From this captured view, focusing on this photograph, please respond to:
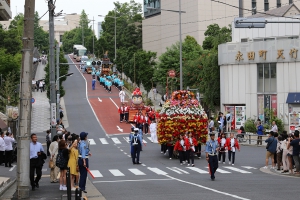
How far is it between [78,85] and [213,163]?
239ft

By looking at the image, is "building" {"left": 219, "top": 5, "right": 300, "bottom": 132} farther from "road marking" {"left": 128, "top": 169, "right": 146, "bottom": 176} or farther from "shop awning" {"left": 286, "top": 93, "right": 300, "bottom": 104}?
"road marking" {"left": 128, "top": 169, "right": 146, "bottom": 176}

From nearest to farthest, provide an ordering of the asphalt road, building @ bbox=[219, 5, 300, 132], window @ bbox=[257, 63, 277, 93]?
the asphalt road, building @ bbox=[219, 5, 300, 132], window @ bbox=[257, 63, 277, 93]

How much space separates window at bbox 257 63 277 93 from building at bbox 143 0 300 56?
40723 mm

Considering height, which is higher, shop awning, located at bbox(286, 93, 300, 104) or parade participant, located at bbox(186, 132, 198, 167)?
shop awning, located at bbox(286, 93, 300, 104)

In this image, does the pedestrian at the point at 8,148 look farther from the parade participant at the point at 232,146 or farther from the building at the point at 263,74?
the building at the point at 263,74

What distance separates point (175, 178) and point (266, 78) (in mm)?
29224

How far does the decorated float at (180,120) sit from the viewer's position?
33.9m

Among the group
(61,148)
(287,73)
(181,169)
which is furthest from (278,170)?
(287,73)

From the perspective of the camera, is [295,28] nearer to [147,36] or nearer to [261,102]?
[261,102]

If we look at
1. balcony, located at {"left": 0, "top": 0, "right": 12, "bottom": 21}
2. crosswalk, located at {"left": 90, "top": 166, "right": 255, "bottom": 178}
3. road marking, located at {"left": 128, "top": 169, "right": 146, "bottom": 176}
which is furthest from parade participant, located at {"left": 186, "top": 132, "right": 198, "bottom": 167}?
balcony, located at {"left": 0, "top": 0, "right": 12, "bottom": 21}

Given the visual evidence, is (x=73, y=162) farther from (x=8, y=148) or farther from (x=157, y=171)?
(x=8, y=148)

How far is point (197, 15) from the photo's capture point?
99.4 metres

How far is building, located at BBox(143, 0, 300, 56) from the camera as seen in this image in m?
99.9

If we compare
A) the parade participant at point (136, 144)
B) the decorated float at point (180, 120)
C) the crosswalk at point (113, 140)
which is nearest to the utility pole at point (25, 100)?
the parade participant at point (136, 144)
